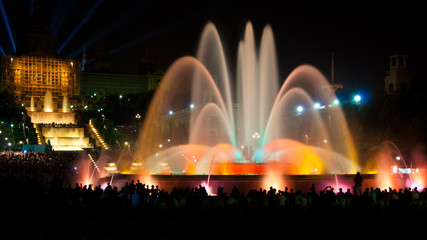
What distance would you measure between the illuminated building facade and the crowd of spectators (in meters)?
90.7

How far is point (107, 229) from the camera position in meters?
12.0

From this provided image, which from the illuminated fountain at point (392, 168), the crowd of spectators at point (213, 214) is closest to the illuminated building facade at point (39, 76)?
the illuminated fountain at point (392, 168)

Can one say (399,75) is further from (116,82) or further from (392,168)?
(116,82)

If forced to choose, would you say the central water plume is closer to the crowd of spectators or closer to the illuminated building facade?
the crowd of spectators

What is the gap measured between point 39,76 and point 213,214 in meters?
101

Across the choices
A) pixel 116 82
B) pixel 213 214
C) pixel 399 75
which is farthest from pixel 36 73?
pixel 213 214

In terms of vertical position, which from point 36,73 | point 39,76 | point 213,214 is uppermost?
point 36,73

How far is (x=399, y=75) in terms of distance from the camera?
65.4m

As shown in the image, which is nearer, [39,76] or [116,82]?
[39,76]

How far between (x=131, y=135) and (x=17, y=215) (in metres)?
62.5

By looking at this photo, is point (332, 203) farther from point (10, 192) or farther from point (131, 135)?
point (131, 135)

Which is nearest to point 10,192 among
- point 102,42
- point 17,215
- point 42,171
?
point 17,215

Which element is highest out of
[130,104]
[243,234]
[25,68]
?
[25,68]

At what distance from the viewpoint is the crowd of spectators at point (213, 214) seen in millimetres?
11969
